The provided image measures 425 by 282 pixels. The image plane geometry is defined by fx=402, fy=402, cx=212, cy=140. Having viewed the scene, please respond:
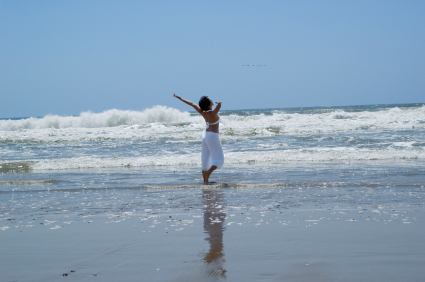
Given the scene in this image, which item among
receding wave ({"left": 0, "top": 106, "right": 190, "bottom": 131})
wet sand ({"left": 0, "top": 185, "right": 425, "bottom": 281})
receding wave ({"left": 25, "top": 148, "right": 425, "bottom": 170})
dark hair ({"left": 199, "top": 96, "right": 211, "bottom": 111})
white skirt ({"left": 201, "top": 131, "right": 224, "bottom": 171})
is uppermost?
receding wave ({"left": 0, "top": 106, "right": 190, "bottom": 131})

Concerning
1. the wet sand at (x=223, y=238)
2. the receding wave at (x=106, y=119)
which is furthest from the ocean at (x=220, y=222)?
the receding wave at (x=106, y=119)

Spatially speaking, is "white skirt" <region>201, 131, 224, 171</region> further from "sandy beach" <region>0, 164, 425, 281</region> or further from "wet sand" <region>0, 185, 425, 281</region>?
"wet sand" <region>0, 185, 425, 281</region>

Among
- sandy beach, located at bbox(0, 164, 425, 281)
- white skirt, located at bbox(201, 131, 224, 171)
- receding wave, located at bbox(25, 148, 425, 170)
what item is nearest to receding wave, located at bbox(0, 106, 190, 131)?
receding wave, located at bbox(25, 148, 425, 170)

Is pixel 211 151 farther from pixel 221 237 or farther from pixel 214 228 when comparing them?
pixel 221 237

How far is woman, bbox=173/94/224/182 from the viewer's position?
7320mm

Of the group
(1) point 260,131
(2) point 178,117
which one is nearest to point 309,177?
(1) point 260,131

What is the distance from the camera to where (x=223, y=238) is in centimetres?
389

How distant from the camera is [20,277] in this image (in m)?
3.02

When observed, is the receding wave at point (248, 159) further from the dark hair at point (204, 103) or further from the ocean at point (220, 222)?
the dark hair at point (204, 103)

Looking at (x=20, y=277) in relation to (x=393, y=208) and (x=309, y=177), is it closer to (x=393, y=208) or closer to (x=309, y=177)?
(x=393, y=208)

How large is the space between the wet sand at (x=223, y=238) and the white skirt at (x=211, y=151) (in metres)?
1.35

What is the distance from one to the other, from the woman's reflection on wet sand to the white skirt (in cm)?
81

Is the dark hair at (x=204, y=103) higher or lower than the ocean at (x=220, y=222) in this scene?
higher

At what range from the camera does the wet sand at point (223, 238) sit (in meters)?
A: 3.02
